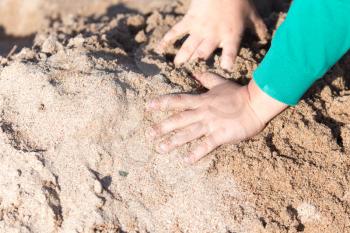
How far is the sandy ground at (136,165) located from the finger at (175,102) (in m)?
0.04

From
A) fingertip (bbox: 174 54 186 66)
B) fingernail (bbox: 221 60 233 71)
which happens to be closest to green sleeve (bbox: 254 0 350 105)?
fingernail (bbox: 221 60 233 71)

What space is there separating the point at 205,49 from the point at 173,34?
0.56ft

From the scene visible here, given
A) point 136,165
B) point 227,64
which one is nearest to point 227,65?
point 227,64

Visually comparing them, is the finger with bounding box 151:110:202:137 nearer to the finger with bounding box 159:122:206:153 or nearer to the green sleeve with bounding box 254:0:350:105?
the finger with bounding box 159:122:206:153

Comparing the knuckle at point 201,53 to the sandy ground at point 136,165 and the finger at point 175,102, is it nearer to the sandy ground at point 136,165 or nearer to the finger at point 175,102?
the sandy ground at point 136,165

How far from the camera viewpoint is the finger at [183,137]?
1.75 m

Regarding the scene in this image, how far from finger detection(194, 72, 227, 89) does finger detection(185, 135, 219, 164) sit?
0.27 m

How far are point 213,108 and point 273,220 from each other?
0.42 m

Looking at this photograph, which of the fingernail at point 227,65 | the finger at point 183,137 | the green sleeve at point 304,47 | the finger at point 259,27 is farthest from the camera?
the finger at point 259,27

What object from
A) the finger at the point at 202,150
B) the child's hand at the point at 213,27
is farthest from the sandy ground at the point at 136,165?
the child's hand at the point at 213,27

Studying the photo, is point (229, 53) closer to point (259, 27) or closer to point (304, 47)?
point (259, 27)

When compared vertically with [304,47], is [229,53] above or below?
below

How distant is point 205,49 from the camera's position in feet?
7.30

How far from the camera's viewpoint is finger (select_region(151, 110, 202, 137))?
5.83 feet
